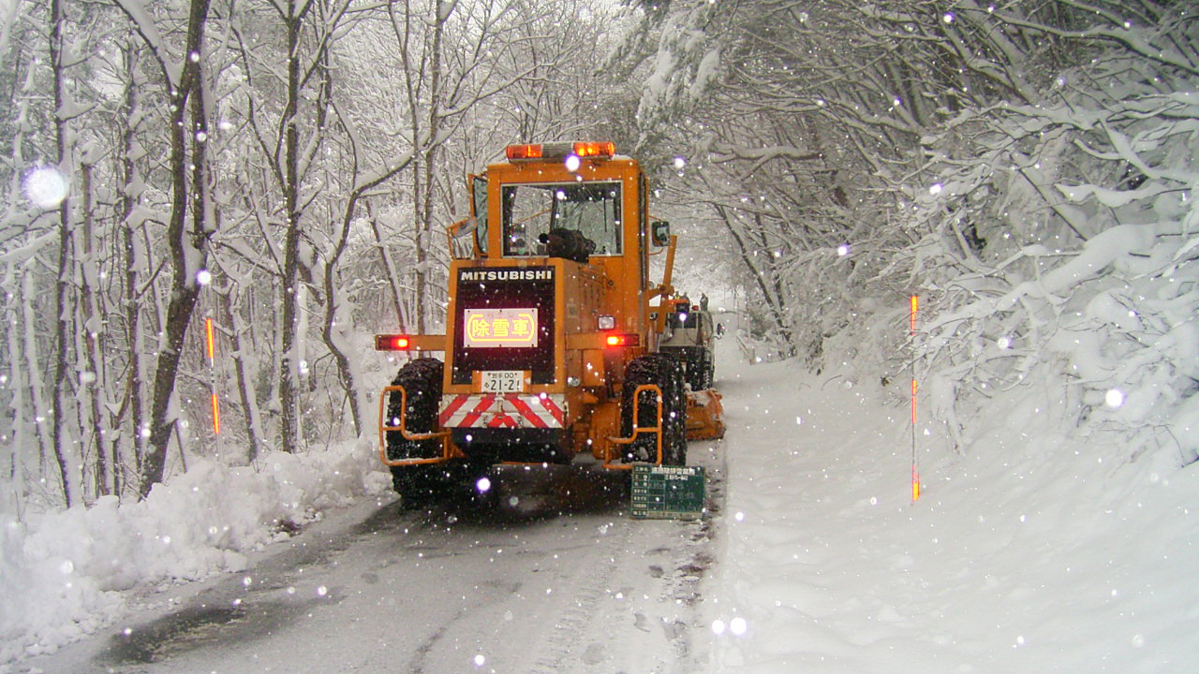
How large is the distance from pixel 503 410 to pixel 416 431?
932mm

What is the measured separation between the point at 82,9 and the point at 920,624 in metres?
17.0

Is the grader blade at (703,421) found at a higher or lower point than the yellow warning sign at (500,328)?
lower

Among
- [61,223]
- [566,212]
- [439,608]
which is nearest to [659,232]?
[566,212]

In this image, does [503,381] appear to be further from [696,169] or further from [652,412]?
[696,169]

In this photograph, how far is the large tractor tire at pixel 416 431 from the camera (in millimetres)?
7488

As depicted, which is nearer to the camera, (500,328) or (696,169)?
(500,328)

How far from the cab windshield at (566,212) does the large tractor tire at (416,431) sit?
1.84 metres

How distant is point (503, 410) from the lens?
23.6 feet

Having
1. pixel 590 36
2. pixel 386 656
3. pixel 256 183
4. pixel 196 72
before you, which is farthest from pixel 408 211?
pixel 386 656

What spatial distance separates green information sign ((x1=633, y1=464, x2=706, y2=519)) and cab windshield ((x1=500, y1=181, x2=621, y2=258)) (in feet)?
9.11

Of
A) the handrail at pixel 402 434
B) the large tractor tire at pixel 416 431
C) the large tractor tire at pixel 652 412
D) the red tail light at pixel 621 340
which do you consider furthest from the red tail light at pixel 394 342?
the large tractor tire at pixel 652 412

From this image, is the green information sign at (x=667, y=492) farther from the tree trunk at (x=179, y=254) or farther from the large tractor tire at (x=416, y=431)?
the tree trunk at (x=179, y=254)

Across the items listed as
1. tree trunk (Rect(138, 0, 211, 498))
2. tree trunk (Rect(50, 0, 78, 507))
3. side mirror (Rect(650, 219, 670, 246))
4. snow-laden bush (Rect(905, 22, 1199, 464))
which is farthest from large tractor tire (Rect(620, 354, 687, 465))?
tree trunk (Rect(50, 0, 78, 507))

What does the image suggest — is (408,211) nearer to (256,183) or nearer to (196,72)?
(256,183)
